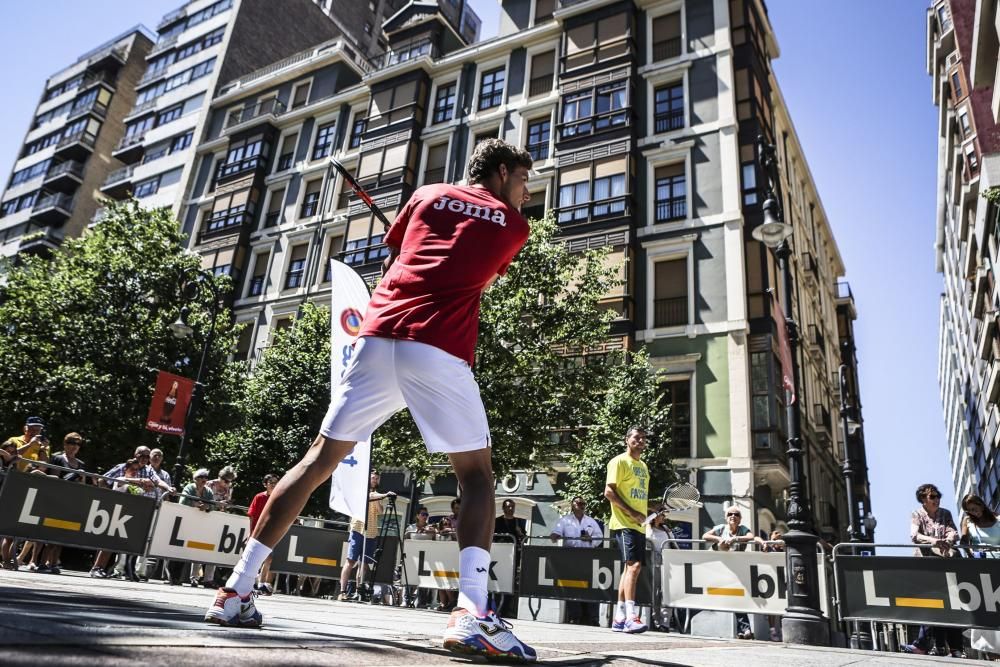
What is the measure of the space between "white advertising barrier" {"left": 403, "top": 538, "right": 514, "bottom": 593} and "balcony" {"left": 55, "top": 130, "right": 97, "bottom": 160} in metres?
52.0

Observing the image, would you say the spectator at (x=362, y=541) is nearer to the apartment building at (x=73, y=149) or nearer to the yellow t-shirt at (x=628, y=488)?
the yellow t-shirt at (x=628, y=488)

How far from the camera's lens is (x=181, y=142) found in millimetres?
42625

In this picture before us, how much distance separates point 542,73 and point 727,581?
23518mm

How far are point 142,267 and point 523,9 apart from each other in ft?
63.0

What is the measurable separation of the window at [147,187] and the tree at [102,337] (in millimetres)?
17660

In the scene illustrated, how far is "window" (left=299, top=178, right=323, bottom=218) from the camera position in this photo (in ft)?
107

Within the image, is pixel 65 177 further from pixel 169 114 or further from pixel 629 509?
pixel 629 509

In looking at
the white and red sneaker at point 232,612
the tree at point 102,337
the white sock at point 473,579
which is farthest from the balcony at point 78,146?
the white sock at point 473,579

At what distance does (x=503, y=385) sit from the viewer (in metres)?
16.4

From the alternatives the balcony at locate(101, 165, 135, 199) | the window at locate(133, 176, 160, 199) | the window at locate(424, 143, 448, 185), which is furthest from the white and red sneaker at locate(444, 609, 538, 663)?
the balcony at locate(101, 165, 135, 199)

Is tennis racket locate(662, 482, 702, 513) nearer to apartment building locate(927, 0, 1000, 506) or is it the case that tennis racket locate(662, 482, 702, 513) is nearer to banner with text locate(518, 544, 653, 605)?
banner with text locate(518, 544, 653, 605)

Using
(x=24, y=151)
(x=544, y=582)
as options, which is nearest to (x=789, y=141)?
(x=544, y=582)

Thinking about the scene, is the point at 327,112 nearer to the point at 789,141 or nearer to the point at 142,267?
the point at 142,267

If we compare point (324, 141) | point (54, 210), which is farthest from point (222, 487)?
point (54, 210)
